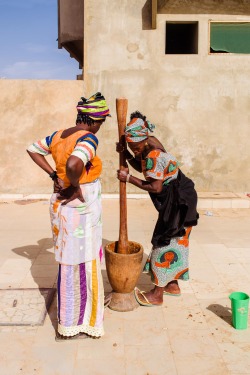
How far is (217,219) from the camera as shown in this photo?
725 cm

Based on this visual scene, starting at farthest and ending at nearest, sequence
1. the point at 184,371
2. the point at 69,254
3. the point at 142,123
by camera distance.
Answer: the point at 142,123 → the point at 69,254 → the point at 184,371

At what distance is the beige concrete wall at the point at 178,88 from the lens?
847cm

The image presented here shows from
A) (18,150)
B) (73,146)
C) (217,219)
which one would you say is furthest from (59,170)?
(18,150)

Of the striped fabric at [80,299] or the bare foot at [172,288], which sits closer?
the striped fabric at [80,299]

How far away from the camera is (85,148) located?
2.93 metres

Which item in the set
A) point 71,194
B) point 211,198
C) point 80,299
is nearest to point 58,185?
point 71,194

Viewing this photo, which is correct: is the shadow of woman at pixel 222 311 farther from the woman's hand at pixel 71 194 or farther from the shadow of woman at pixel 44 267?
the woman's hand at pixel 71 194

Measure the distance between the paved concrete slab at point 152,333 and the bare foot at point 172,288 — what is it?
0.25 feet

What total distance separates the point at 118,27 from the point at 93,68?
98 cm

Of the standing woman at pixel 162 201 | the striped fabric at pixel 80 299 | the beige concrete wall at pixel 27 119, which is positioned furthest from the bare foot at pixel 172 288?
the beige concrete wall at pixel 27 119

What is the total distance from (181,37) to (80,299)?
31.5 ft

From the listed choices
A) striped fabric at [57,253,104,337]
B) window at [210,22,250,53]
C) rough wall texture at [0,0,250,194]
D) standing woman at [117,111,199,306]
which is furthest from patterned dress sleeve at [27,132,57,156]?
window at [210,22,250,53]

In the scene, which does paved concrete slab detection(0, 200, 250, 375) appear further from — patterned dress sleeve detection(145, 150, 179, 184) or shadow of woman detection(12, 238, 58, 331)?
Result: patterned dress sleeve detection(145, 150, 179, 184)

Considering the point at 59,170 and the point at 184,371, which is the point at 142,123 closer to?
the point at 59,170
